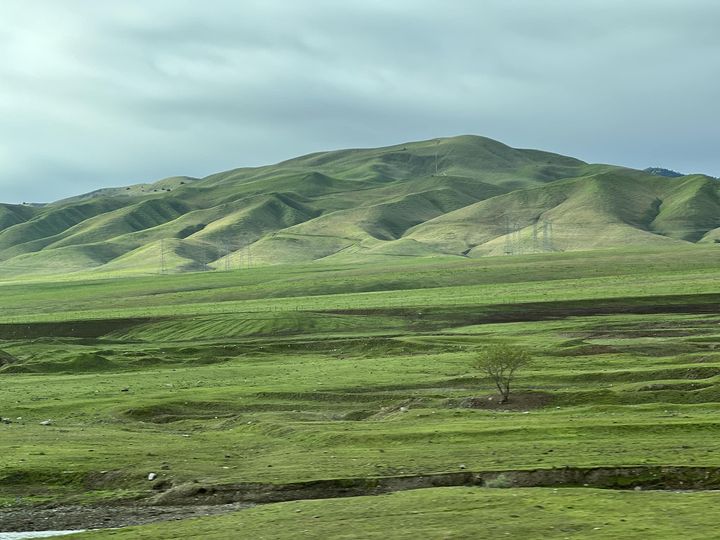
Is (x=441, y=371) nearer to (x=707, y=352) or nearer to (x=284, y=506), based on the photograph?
(x=707, y=352)

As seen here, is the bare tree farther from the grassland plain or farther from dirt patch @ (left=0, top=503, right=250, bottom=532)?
dirt patch @ (left=0, top=503, right=250, bottom=532)

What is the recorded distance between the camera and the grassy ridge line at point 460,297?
542 ft

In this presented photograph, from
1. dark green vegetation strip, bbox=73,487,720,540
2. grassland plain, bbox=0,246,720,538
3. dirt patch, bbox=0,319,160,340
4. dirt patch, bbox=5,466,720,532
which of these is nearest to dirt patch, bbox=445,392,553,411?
grassland plain, bbox=0,246,720,538

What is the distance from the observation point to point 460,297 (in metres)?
179

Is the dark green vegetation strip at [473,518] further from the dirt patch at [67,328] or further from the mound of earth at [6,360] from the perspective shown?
the dirt patch at [67,328]

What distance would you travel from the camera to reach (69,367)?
10112cm

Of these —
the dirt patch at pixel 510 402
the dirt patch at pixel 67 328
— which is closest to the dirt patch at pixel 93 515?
the dirt patch at pixel 510 402

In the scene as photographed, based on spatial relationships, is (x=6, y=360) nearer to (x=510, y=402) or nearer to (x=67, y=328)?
(x=67, y=328)

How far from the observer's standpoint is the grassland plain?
116 ft

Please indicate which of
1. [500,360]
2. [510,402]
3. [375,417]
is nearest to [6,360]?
[375,417]

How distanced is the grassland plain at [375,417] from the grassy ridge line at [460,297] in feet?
70.8

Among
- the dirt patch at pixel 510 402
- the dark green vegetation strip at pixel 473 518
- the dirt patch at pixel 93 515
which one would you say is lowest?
the dirt patch at pixel 510 402

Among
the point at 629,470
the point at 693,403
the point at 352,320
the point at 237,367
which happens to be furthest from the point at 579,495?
the point at 352,320

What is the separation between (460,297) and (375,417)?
116 metres
